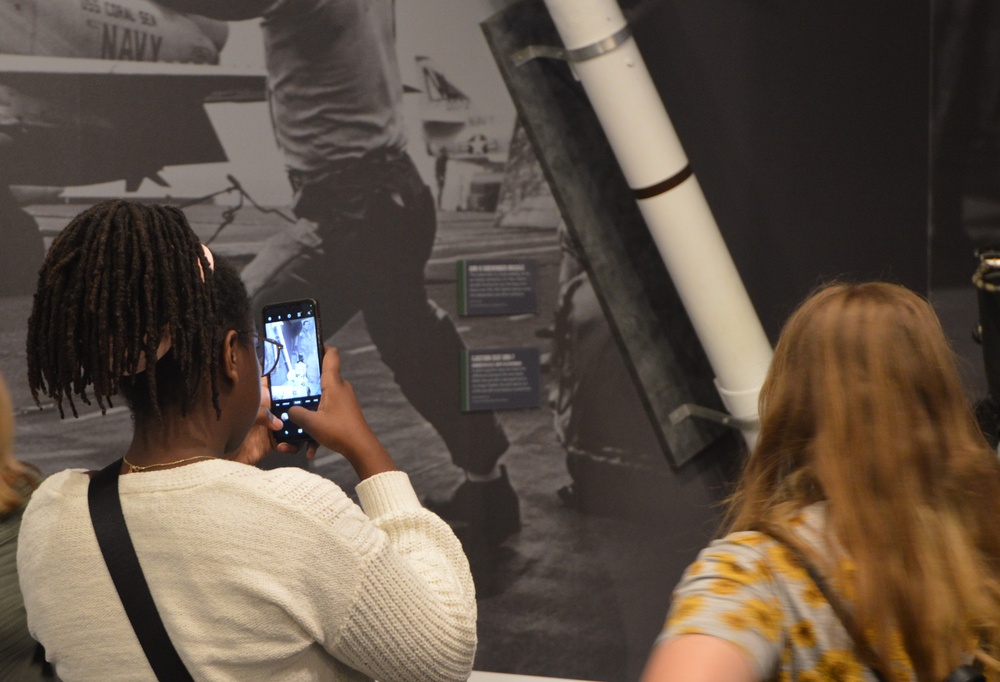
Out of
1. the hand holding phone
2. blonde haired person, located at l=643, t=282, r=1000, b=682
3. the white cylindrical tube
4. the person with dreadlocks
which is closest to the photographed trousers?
the white cylindrical tube

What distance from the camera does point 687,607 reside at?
951mm

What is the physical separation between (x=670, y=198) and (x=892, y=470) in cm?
200

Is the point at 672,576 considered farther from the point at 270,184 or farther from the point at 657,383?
the point at 270,184

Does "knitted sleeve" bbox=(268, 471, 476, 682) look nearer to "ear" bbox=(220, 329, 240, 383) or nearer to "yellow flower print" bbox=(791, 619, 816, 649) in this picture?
"ear" bbox=(220, 329, 240, 383)

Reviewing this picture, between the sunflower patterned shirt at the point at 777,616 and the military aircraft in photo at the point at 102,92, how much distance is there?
2627 mm

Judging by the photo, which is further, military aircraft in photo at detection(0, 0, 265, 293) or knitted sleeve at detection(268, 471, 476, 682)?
military aircraft in photo at detection(0, 0, 265, 293)

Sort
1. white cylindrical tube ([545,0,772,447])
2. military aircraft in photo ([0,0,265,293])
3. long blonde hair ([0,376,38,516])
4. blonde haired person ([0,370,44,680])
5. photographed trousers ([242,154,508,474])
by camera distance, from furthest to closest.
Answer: photographed trousers ([242,154,508,474])
military aircraft in photo ([0,0,265,293])
white cylindrical tube ([545,0,772,447])
long blonde hair ([0,376,38,516])
blonde haired person ([0,370,44,680])

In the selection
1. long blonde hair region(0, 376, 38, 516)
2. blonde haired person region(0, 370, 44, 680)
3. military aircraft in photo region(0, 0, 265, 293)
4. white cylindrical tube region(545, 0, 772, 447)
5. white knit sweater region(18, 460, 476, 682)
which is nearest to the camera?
white knit sweater region(18, 460, 476, 682)

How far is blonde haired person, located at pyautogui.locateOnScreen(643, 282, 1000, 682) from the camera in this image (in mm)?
949

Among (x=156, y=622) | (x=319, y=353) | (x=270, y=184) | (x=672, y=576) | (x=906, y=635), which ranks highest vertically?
(x=270, y=184)

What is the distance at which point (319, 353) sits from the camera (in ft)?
5.06

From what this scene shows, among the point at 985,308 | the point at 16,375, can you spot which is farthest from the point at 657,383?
the point at 16,375

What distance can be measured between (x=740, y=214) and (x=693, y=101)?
0.42 m

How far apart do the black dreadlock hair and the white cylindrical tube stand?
6.34 feet
